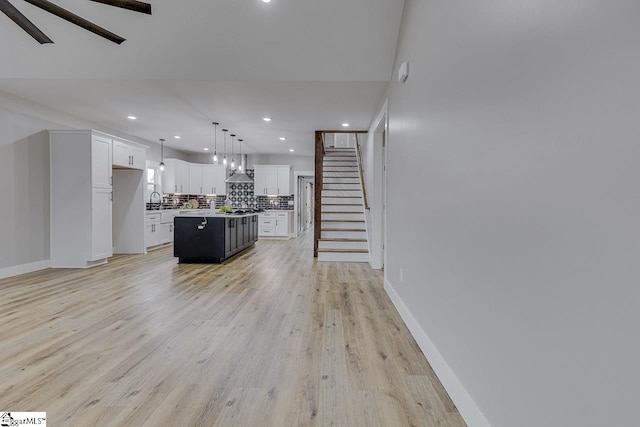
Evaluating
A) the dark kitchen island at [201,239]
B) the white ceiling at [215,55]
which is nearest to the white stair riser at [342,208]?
the dark kitchen island at [201,239]

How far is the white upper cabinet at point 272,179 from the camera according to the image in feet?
31.7

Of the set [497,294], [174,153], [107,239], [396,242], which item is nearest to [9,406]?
[497,294]

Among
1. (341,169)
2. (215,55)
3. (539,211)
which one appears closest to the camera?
(539,211)

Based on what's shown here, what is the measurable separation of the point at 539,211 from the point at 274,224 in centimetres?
874

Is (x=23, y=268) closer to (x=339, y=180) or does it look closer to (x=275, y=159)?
(x=339, y=180)

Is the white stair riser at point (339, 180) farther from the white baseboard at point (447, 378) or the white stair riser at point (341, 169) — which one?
the white baseboard at point (447, 378)

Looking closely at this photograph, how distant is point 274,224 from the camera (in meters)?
9.54

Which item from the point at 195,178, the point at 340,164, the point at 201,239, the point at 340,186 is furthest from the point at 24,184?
the point at 340,164

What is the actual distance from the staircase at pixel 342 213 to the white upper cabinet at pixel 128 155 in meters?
3.80

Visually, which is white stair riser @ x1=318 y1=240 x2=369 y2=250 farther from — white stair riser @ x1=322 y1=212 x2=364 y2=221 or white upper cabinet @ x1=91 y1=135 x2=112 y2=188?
white upper cabinet @ x1=91 y1=135 x2=112 y2=188

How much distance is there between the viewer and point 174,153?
359 inches

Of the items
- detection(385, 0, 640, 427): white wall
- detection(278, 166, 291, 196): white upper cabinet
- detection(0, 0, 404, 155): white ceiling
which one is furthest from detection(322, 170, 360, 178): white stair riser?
detection(385, 0, 640, 427): white wall

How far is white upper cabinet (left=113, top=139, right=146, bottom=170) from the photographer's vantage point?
572 cm

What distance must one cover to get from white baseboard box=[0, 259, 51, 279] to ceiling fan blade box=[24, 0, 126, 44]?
352 centimetres
